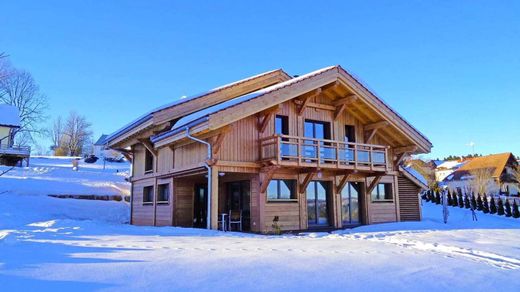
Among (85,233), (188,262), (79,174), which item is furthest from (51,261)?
(79,174)

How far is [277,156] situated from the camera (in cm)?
1336

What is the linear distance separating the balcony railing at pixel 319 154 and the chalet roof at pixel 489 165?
36.0 metres

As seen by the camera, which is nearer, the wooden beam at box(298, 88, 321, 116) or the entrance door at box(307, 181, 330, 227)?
the wooden beam at box(298, 88, 321, 116)

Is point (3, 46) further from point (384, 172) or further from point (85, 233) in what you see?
point (384, 172)

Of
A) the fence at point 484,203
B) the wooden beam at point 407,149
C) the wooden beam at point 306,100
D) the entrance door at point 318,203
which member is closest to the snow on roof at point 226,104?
the wooden beam at point 306,100

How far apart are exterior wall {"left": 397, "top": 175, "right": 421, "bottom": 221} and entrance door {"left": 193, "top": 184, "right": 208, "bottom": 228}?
8.53 m

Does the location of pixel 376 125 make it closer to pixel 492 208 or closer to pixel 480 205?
pixel 492 208

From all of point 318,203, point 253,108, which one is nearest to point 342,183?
point 318,203

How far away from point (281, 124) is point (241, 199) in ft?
10.3

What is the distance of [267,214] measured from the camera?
14211mm

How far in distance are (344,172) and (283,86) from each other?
14.1 feet

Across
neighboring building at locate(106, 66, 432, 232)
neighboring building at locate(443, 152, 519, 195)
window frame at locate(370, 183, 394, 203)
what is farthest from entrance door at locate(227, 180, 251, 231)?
neighboring building at locate(443, 152, 519, 195)

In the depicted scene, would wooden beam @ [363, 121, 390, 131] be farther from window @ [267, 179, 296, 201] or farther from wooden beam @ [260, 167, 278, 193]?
wooden beam @ [260, 167, 278, 193]

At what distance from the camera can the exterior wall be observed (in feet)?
60.4
